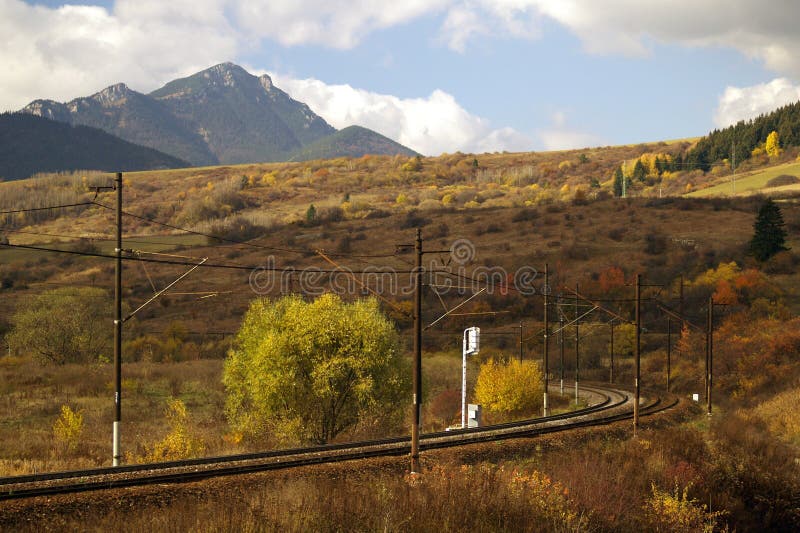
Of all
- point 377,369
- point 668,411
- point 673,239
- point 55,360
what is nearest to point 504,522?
point 377,369

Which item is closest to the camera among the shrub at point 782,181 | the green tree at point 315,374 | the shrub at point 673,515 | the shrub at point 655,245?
the shrub at point 673,515

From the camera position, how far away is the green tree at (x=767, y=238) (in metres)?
106

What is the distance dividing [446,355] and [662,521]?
6844 cm

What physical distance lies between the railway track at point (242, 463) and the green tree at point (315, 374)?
8.30 m

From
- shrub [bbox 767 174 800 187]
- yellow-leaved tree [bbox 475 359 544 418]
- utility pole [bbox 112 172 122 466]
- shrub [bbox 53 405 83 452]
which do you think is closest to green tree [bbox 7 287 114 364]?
shrub [bbox 53 405 83 452]

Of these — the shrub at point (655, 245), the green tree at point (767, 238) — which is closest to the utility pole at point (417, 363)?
the green tree at point (767, 238)

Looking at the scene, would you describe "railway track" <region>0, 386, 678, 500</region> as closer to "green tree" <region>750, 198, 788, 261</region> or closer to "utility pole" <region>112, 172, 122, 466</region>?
"utility pole" <region>112, 172, 122, 466</region>

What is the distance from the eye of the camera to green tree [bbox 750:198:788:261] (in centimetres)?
10581

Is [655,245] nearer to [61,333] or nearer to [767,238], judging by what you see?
[767,238]

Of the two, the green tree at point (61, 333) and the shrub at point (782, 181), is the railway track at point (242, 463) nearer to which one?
the green tree at point (61, 333)

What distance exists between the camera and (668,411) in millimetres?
46531

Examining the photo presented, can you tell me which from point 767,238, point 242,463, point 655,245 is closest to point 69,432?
point 242,463

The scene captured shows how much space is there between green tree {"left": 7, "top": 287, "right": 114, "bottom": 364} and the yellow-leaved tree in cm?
4123

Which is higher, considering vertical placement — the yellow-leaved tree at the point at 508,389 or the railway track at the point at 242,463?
the railway track at the point at 242,463
